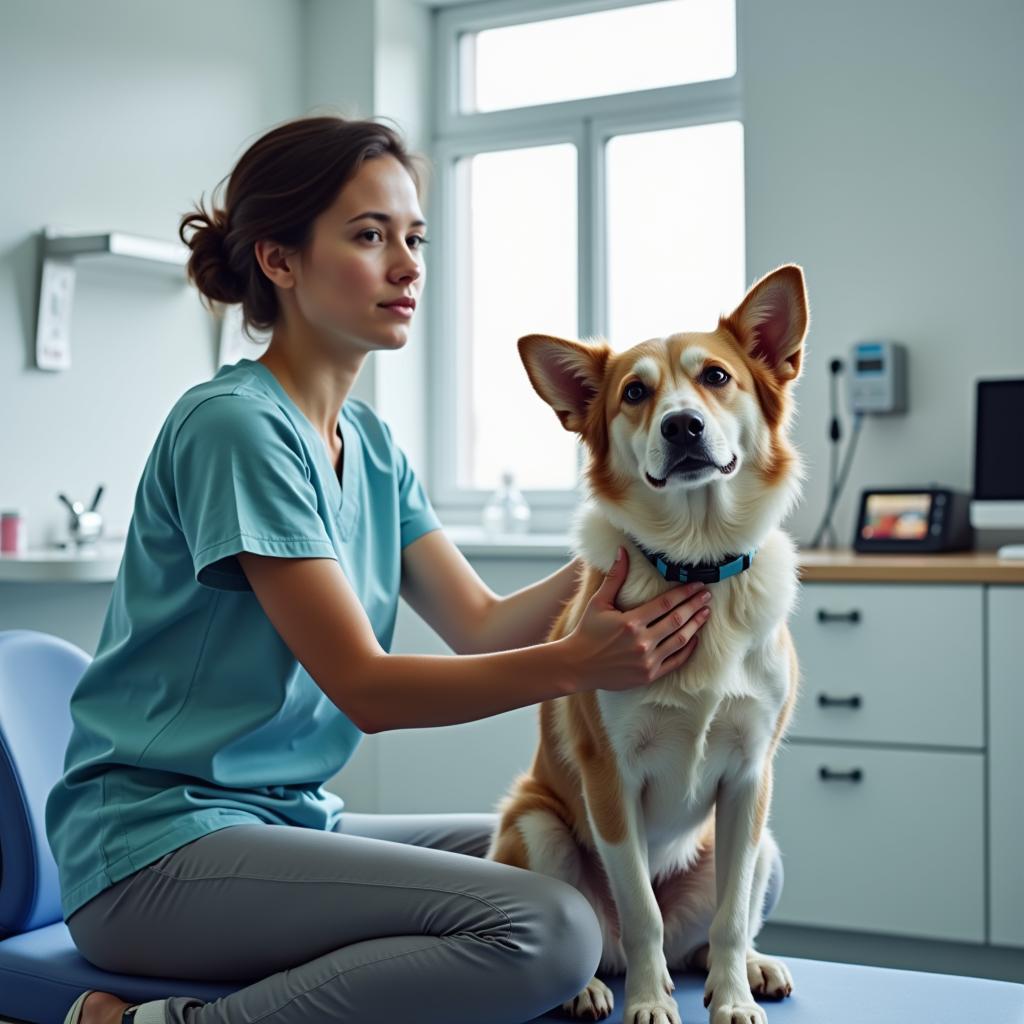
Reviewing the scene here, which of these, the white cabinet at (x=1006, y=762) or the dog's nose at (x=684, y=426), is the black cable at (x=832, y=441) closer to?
the white cabinet at (x=1006, y=762)

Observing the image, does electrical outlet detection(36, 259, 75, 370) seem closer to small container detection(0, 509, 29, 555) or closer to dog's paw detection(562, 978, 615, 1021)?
small container detection(0, 509, 29, 555)

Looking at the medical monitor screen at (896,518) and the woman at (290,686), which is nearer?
the woman at (290,686)

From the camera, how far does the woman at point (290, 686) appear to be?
4.15ft

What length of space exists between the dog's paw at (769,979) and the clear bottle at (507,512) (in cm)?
226

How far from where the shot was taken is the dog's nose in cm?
123

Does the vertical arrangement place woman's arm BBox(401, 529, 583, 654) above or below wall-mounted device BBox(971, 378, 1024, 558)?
below

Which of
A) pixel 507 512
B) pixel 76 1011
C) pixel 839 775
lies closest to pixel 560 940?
pixel 76 1011

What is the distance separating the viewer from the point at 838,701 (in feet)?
8.60

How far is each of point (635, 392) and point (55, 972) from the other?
907mm

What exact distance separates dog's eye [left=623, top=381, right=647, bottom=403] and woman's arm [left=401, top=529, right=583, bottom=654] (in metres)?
0.36

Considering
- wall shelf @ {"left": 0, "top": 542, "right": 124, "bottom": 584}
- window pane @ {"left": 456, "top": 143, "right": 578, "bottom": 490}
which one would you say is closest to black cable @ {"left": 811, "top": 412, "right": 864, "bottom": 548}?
window pane @ {"left": 456, "top": 143, "right": 578, "bottom": 490}

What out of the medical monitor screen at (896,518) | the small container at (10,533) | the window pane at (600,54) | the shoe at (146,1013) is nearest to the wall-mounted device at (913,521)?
the medical monitor screen at (896,518)

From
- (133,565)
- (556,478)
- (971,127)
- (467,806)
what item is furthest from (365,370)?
(133,565)

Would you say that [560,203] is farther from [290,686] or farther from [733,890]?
[733,890]
